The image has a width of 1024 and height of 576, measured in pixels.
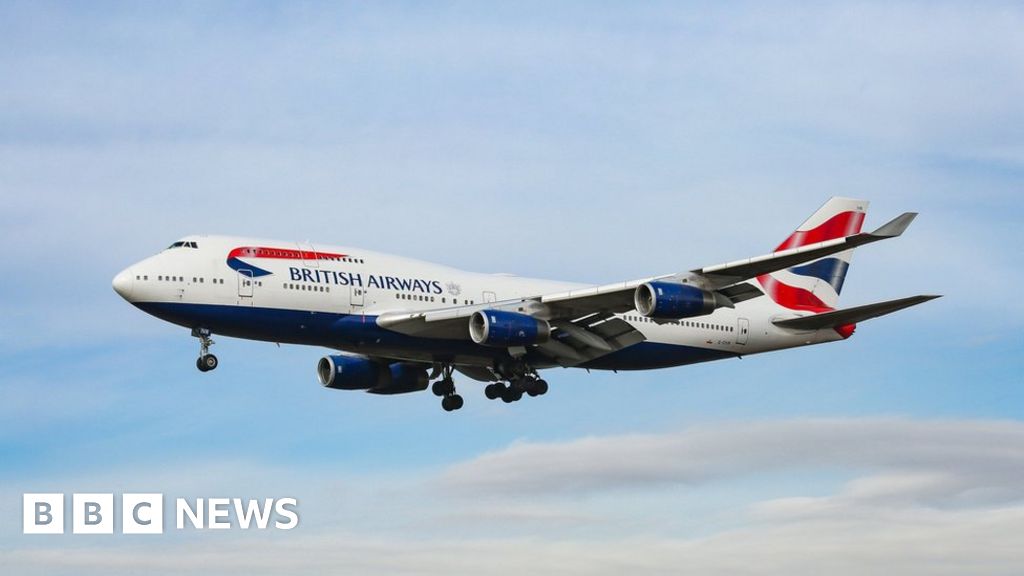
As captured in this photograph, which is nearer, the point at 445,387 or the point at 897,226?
the point at 897,226

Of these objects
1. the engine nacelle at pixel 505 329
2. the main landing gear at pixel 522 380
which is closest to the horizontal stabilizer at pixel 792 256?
the engine nacelle at pixel 505 329

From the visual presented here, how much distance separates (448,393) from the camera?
175 feet

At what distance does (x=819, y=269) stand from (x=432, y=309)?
18.2 m

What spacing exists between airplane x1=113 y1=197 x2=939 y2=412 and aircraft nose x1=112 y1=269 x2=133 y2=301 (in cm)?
5

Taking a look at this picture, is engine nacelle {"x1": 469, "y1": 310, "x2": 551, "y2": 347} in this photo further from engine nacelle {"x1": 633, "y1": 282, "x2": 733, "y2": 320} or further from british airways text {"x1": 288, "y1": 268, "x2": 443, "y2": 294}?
engine nacelle {"x1": 633, "y1": 282, "x2": 733, "y2": 320}

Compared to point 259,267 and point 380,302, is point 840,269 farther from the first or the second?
point 259,267

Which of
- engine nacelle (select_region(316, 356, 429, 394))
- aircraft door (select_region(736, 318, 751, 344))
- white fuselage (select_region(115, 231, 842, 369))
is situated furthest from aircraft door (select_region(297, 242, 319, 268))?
aircraft door (select_region(736, 318, 751, 344))

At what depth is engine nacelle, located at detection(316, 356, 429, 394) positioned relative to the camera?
53.3 meters

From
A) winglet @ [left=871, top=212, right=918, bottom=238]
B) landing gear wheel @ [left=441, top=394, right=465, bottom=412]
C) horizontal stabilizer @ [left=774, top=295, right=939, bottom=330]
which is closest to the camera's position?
winglet @ [left=871, top=212, right=918, bottom=238]

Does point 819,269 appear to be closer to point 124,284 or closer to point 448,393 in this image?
point 448,393

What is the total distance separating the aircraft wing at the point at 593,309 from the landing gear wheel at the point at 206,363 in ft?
18.6

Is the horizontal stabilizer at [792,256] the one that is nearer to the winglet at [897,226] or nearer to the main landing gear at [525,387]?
the winglet at [897,226]

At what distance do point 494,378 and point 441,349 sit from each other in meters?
6.53

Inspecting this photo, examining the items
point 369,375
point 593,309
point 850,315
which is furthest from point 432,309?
point 850,315
